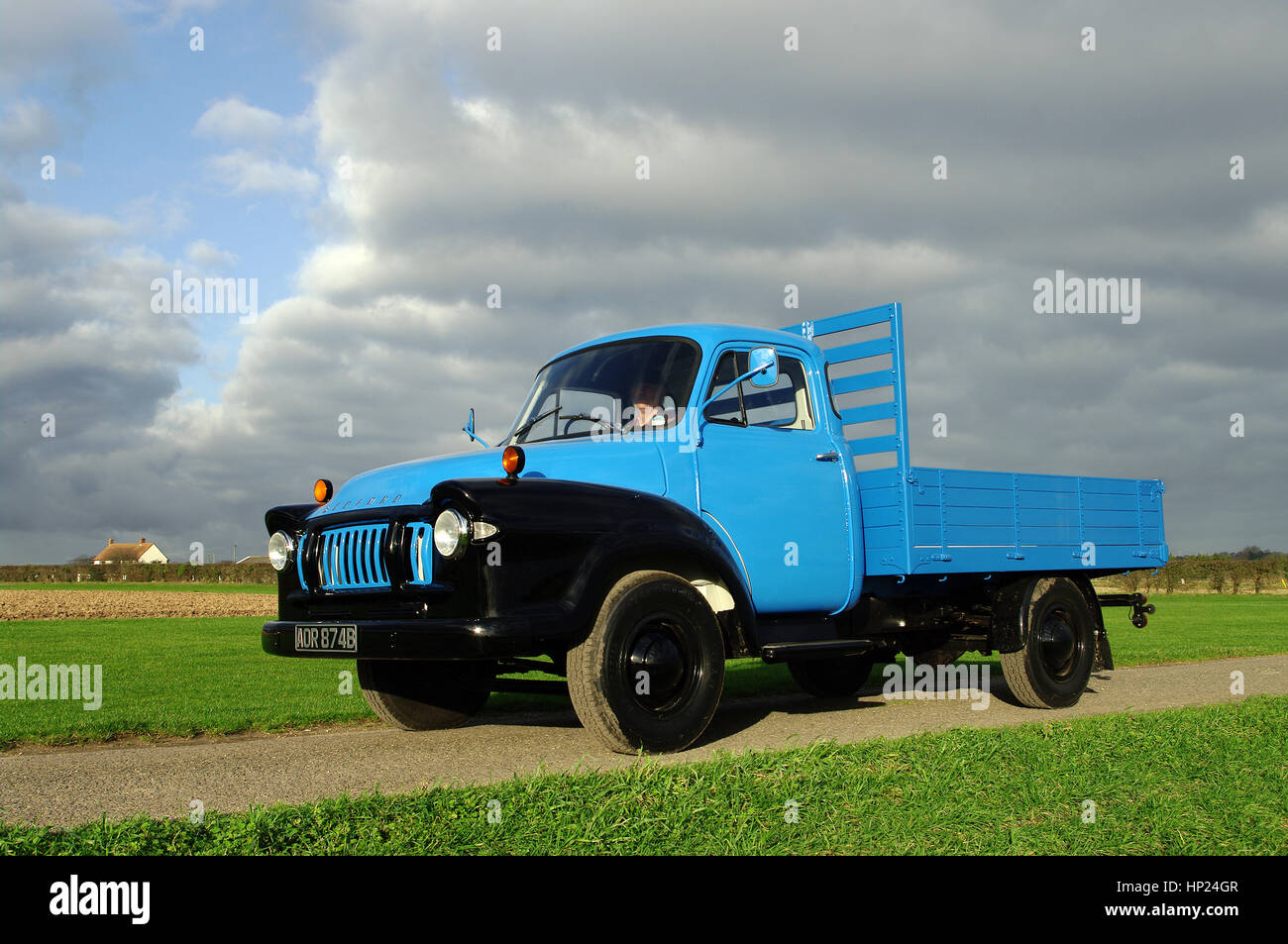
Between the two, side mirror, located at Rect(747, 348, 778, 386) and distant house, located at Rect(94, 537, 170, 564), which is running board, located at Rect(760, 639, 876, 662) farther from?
distant house, located at Rect(94, 537, 170, 564)

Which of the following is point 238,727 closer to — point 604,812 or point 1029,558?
point 604,812

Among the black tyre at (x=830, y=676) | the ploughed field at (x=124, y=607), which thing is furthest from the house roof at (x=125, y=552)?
the black tyre at (x=830, y=676)

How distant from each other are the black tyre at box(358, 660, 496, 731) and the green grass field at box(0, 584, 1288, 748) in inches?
36.8

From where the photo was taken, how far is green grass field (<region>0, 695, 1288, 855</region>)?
11.7 ft

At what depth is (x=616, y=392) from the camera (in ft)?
22.7

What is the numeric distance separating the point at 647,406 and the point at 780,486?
3.43 feet

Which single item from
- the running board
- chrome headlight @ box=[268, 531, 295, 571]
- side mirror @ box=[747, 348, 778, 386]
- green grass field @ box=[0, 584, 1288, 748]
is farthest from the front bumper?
green grass field @ box=[0, 584, 1288, 748]

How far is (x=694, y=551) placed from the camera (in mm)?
5992

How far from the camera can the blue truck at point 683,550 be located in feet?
17.5

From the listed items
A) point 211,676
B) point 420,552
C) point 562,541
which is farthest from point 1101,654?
point 211,676

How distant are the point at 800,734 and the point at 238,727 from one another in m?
4.00
